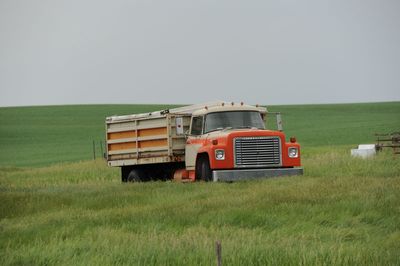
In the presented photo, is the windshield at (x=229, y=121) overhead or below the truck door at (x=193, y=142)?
overhead

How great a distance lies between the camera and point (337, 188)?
19.0 meters

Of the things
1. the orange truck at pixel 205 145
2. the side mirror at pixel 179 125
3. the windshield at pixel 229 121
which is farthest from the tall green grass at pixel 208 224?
the windshield at pixel 229 121

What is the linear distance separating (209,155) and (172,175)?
373cm

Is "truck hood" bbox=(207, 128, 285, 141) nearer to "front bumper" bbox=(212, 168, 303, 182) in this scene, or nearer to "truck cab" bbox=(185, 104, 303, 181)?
"truck cab" bbox=(185, 104, 303, 181)

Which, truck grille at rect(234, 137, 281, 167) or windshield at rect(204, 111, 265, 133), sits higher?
windshield at rect(204, 111, 265, 133)

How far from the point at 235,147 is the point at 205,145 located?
897 millimetres

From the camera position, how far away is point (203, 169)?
24.1 m

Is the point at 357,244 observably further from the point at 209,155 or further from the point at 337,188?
the point at 209,155


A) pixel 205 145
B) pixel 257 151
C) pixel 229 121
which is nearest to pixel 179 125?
pixel 205 145

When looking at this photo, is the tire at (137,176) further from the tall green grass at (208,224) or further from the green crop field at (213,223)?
the tall green grass at (208,224)

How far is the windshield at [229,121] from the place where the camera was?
24.9 metres

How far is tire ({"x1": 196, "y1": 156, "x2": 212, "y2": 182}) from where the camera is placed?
24.0 meters

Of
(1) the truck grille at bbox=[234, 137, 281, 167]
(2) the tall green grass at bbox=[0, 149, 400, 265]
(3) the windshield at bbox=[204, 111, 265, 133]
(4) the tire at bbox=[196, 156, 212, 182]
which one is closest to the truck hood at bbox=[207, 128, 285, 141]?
(1) the truck grille at bbox=[234, 137, 281, 167]

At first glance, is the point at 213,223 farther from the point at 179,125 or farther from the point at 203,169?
the point at 179,125
